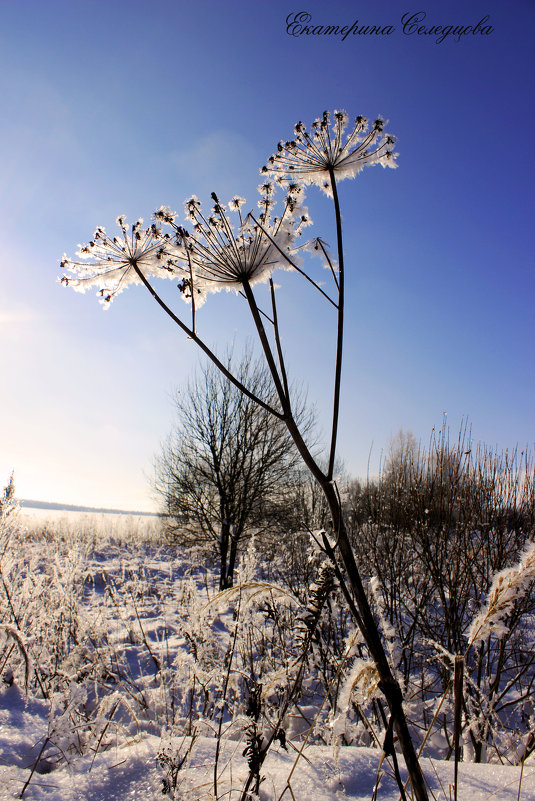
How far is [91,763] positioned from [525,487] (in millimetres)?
4738

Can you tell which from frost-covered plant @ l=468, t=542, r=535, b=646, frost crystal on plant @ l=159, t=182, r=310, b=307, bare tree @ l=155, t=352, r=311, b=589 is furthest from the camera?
bare tree @ l=155, t=352, r=311, b=589

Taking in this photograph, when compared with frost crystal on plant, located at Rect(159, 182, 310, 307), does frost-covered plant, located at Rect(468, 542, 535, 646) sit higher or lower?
lower

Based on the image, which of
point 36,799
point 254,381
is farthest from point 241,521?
point 36,799

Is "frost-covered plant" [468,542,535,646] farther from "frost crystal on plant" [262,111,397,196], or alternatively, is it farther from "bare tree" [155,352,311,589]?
"bare tree" [155,352,311,589]

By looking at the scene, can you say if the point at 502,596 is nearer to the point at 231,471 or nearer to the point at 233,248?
the point at 233,248

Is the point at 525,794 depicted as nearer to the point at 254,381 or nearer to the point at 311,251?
the point at 311,251

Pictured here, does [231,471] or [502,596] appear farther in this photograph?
[231,471]

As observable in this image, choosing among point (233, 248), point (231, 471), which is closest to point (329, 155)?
point (233, 248)

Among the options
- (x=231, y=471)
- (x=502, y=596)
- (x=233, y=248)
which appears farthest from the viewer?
(x=231, y=471)

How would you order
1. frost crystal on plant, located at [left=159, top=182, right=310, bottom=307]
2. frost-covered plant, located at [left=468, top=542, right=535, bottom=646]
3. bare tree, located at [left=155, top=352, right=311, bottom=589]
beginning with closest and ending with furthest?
frost-covered plant, located at [left=468, top=542, right=535, bottom=646] < frost crystal on plant, located at [left=159, top=182, right=310, bottom=307] < bare tree, located at [left=155, top=352, right=311, bottom=589]

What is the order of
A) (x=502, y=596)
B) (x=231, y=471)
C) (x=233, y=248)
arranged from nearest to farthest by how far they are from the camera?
(x=502, y=596)
(x=233, y=248)
(x=231, y=471)

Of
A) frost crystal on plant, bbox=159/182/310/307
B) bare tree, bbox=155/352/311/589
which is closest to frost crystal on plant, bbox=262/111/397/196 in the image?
frost crystal on plant, bbox=159/182/310/307

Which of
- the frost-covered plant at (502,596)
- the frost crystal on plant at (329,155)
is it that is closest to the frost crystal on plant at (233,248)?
the frost crystal on plant at (329,155)

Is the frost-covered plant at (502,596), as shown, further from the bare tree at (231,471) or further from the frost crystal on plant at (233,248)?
the bare tree at (231,471)
